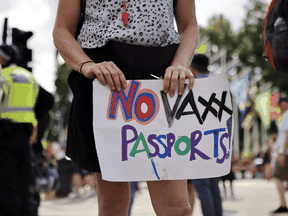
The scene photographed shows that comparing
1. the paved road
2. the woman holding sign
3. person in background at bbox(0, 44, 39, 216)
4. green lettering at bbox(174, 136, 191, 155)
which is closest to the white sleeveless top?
the woman holding sign

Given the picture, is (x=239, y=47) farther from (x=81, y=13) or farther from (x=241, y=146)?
(x=81, y=13)

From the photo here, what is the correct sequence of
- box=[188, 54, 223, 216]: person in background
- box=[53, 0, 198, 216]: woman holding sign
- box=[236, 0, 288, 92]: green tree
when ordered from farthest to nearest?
1. box=[236, 0, 288, 92]: green tree
2. box=[188, 54, 223, 216]: person in background
3. box=[53, 0, 198, 216]: woman holding sign

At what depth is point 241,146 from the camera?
21.9m

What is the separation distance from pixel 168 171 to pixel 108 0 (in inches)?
29.5

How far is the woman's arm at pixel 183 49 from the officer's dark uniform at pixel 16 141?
2051 mm

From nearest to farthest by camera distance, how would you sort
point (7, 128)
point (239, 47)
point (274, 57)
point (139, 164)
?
1. point (139, 164)
2. point (274, 57)
3. point (7, 128)
4. point (239, 47)

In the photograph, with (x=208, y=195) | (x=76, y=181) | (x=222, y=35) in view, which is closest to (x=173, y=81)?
(x=208, y=195)

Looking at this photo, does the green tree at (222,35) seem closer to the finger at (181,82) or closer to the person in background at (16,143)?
the person in background at (16,143)

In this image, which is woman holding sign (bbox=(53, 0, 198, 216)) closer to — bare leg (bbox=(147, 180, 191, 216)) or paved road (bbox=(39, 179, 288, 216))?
bare leg (bbox=(147, 180, 191, 216))

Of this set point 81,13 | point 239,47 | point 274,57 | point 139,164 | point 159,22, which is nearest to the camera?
point 139,164

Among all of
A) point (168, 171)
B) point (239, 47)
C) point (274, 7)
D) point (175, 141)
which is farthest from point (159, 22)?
point (239, 47)

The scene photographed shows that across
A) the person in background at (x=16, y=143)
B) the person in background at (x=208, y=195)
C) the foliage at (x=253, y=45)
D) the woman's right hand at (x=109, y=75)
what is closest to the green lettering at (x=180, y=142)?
the woman's right hand at (x=109, y=75)

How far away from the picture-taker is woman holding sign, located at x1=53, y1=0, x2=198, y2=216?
143 centimetres

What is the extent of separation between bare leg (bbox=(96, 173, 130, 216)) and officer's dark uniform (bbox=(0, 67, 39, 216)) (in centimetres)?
188
